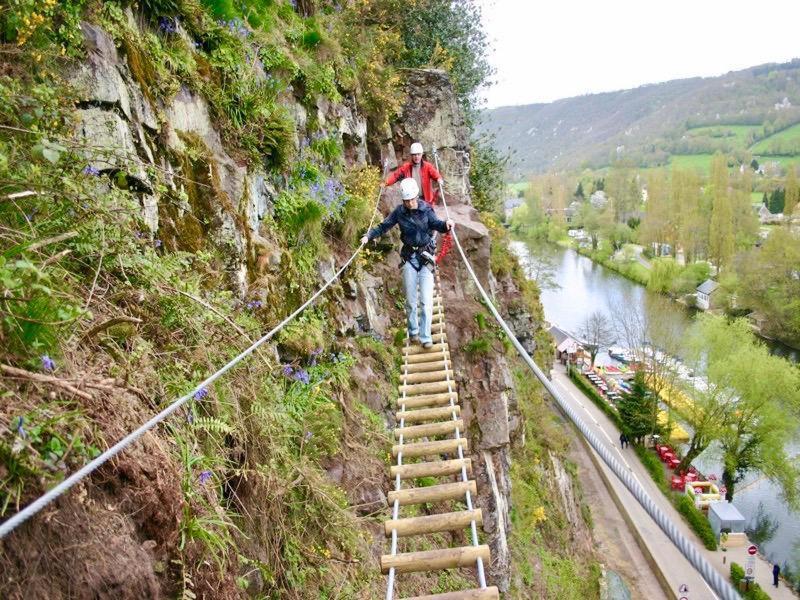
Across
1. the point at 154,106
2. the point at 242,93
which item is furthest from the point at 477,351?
the point at 154,106

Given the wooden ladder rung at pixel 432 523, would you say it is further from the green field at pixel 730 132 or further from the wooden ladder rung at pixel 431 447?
the green field at pixel 730 132

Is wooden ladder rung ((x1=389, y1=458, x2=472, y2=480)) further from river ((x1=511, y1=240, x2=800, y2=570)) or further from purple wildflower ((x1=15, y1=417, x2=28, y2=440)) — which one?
river ((x1=511, y1=240, x2=800, y2=570))

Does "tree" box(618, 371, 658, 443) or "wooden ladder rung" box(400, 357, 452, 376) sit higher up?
"wooden ladder rung" box(400, 357, 452, 376)

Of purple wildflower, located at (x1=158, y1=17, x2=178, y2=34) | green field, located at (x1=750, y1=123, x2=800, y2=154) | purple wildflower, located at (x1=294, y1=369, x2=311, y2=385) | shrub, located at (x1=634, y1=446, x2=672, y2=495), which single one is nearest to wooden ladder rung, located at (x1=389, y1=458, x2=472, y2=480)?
purple wildflower, located at (x1=294, y1=369, x2=311, y2=385)

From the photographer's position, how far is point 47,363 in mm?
2377

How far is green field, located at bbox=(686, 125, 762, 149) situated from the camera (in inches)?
6235

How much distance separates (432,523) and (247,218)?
3.32 m

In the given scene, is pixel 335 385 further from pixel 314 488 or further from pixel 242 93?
pixel 242 93

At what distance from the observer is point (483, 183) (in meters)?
19.4

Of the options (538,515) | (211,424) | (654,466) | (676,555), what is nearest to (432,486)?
(211,424)

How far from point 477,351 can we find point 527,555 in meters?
4.01

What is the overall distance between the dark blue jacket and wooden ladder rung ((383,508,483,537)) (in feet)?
11.8

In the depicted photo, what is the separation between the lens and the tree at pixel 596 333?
46.0 meters

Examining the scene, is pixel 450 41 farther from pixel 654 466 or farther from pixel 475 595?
pixel 654 466
